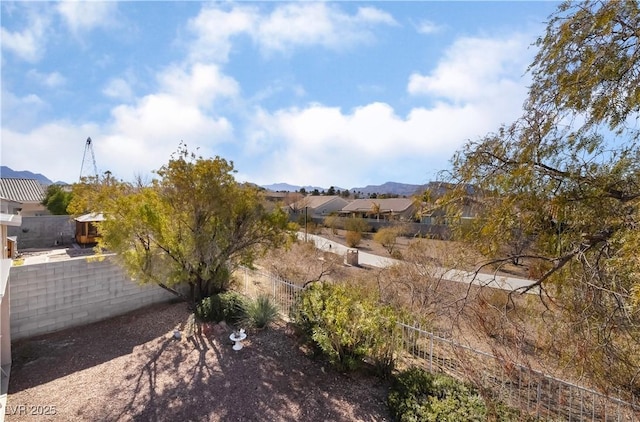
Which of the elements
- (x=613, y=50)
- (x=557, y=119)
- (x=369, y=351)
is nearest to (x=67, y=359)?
(x=369, y=351)

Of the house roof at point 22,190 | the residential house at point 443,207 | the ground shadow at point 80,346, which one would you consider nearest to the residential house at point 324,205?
the house roof at point 22,190

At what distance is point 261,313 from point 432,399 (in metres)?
3.99

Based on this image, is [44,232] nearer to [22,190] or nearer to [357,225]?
[22,190]

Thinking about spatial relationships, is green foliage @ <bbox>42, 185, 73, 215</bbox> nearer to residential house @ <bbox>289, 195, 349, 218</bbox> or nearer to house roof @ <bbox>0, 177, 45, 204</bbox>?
house roof @ <bbox>0, 177, 45, 204</bbox>

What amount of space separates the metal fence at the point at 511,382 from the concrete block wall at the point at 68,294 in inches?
208

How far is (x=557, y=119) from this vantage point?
169 inches

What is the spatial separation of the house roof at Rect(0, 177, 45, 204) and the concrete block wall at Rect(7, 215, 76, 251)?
9.72 meters

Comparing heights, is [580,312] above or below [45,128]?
below

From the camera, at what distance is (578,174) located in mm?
4285

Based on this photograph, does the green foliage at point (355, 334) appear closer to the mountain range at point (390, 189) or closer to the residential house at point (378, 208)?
the mountain range at point (390, 189)

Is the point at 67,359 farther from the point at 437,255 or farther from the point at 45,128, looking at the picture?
the point at 437,255

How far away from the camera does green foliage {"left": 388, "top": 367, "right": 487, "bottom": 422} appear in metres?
4.46

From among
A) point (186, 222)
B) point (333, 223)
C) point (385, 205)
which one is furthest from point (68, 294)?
point (385, 205)

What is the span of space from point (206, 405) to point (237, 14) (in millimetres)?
7350
